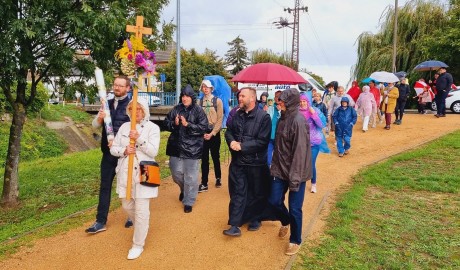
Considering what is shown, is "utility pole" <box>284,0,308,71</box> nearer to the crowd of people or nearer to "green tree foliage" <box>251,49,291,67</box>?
"green tree foliage" <box>251,49,291,67</box>

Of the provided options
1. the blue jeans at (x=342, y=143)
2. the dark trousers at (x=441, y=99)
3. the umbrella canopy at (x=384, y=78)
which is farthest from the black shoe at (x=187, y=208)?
the dark trousers at (x=441, y=99)

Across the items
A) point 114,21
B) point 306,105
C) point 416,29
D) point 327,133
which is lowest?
point 327,133

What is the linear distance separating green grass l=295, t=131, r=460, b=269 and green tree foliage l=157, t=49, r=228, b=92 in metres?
23.8

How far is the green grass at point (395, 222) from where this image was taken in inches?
167

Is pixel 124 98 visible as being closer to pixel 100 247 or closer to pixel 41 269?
pixel 100 247

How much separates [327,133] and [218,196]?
272 inches

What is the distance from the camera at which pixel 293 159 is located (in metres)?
4.06

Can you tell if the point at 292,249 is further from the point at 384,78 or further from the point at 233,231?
the point at 384,78

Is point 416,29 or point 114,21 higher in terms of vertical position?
point 416,29

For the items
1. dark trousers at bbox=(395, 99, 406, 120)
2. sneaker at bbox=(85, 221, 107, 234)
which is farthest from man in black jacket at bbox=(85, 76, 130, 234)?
dark trousers at bbox=(395, 99, 406, 120)

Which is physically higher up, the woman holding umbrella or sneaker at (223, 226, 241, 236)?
the woman holding umbrella

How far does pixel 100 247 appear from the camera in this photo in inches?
179

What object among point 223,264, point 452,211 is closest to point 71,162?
point 223,264

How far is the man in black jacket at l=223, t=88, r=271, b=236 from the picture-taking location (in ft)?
14.8
